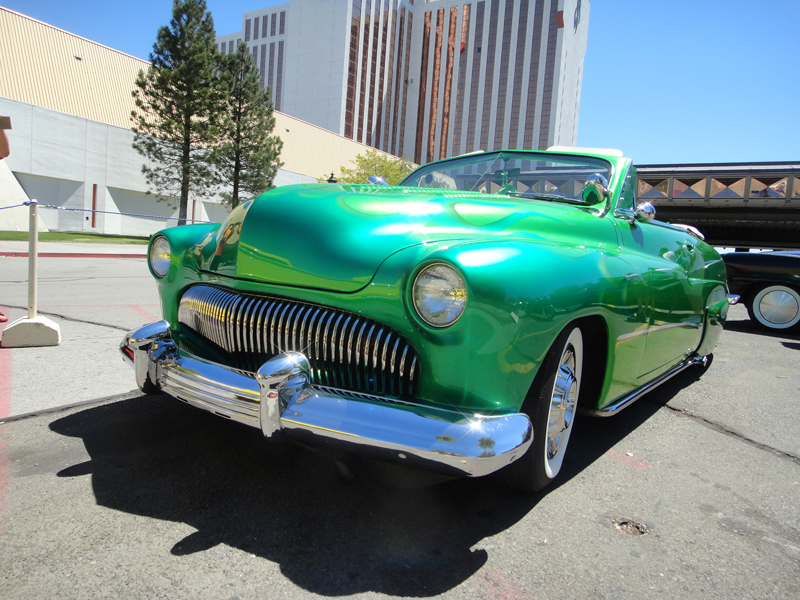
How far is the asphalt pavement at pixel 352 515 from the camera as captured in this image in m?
1.62

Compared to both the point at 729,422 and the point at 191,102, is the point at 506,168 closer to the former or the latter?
the point at 729,422

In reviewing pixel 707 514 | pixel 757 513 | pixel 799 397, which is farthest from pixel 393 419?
pixel 799 397

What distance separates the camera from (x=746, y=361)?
212 inches

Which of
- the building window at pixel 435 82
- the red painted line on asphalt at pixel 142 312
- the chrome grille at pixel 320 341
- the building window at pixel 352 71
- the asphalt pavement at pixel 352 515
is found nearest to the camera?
A: the asphalt pavement at pixel 352 515

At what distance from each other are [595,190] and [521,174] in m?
0.60

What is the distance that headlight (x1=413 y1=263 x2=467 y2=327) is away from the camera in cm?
174

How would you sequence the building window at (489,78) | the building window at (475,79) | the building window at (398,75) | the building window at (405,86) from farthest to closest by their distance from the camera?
the building window at (405,86), the building window at (475,79), the building window at (398,75), the building window at (489,78)

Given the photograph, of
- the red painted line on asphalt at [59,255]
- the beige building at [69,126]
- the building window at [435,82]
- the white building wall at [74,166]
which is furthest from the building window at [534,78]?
the red painted line on asphalt at [59,255]

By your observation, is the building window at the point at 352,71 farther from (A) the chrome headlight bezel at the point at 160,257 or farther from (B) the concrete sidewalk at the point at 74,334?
(A) the chrome headlight bezel at the point at 160,257

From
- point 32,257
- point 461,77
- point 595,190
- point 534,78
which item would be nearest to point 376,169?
point 32,257

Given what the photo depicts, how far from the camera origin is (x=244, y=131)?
2900 centimetres

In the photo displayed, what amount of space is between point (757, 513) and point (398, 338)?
1613 millimetres

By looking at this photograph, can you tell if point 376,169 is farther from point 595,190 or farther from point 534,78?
point 534,78

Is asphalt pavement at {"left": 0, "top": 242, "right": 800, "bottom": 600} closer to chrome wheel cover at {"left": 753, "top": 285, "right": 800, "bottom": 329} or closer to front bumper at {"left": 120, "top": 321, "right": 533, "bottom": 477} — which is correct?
front bumper at {"left": 120, "top": 321, "right": 533, "bottom": 477}
